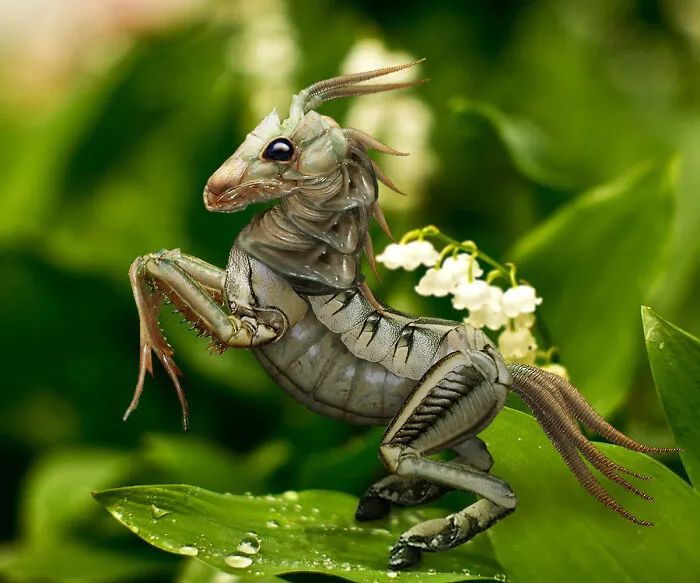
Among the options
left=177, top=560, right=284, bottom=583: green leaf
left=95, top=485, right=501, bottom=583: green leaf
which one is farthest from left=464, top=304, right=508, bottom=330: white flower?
left=177, top=560, right=284, bottom=583: green leaf

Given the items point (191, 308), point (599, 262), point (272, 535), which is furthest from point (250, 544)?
point (599, 262)

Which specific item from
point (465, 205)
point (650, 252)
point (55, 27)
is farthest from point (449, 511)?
point (55, 27)

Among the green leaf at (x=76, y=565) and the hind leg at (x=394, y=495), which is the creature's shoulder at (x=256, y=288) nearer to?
the hind leg at (x=394, y=495)

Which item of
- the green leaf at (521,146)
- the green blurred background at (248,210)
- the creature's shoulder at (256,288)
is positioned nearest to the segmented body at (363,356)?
the creature's shoulder at (256,288)

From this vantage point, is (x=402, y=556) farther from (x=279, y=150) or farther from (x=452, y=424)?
(x=279, y=150)

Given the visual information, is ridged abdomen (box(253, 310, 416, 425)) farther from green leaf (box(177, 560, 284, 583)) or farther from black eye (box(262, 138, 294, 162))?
green leaf (box(177, 560, 284, 583))

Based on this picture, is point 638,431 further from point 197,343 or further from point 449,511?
point 197,343

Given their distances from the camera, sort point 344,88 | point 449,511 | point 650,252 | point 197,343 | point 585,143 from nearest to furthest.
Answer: point 344,88
point 449,511
point 650,252
point 197,343
point 585,143
